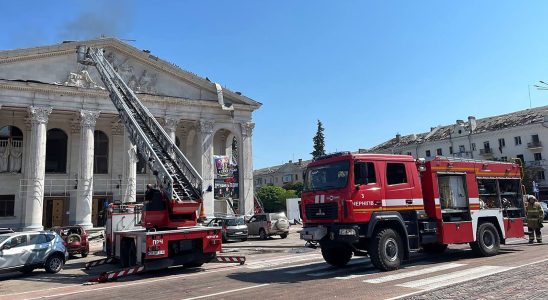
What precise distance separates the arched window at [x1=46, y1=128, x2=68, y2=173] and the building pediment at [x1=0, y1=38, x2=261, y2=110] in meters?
5.63

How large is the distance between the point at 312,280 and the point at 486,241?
660cm

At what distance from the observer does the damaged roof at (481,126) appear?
5808 centimetres

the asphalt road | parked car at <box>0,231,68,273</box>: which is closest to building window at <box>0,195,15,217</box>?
parked car at <box>0,231,68,273</box>

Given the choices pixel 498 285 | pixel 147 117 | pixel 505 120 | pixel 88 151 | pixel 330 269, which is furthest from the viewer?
pixel 505 120

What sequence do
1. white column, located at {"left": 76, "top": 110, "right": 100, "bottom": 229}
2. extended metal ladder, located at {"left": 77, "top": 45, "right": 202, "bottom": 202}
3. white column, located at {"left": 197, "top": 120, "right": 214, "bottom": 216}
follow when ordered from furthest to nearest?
1. white column, located at {"left": 197, "top": 120, "right": 214, "bottom": 216}
2. white column, located at {"left": 76, "top": 110, "right": 100, "bottom": 229}
3. extended metal ladder, located at {"left": 77, "top": 45, "right": 202, "bottom": 202}

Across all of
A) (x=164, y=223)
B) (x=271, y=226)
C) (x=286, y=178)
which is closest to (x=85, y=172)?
(x=271, y=226)

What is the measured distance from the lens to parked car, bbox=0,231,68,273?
13.7 meters

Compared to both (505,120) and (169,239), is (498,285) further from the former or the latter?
(505,120)

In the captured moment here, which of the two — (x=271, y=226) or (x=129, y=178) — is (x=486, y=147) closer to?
(x=271, y=226)

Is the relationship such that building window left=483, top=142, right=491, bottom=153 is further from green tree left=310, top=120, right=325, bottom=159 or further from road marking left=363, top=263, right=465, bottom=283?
road marking left=363, top=263, right=465, bottom=283

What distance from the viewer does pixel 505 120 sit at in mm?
61438

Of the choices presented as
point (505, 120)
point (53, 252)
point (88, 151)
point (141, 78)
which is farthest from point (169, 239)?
point (505, 120)

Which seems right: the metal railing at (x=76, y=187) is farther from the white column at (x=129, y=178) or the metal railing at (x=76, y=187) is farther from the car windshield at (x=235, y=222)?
the car windshield at (x=235, y=222)

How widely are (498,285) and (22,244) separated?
14.5 meters
